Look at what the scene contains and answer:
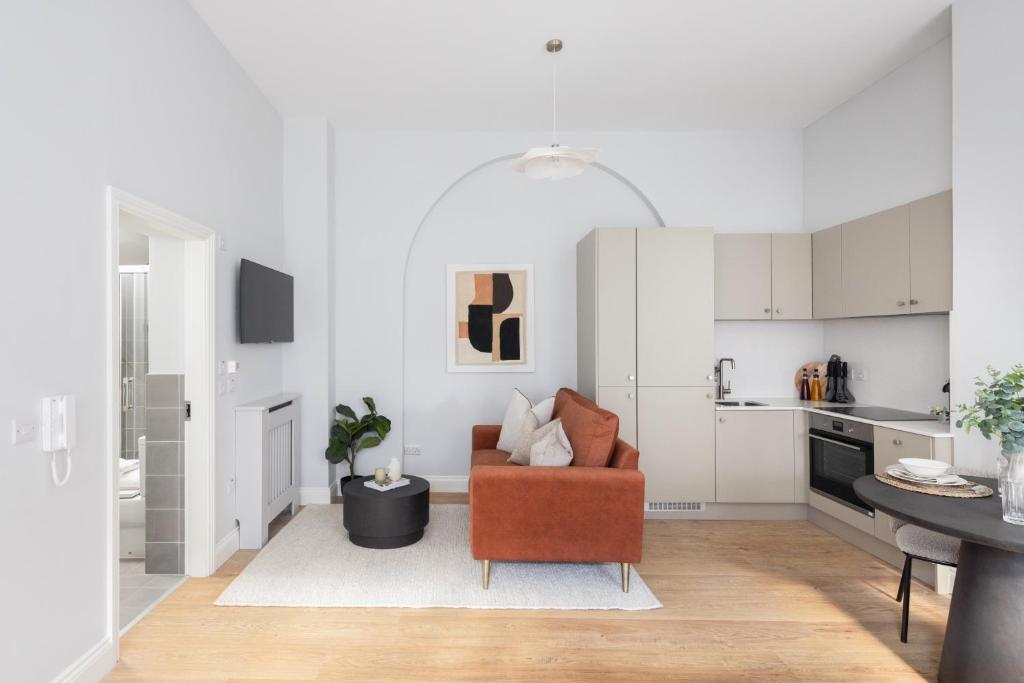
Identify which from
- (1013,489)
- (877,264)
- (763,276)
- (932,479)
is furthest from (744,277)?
(1013,489)

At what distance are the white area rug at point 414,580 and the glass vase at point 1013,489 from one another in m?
1.58

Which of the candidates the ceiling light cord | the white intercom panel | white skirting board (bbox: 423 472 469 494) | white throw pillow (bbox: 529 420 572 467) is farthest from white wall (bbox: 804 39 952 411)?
the white intercom panel

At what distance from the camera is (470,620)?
8.69 feet

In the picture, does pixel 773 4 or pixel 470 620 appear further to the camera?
pixel 773 4

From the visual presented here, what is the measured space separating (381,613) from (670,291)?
297 centimetres

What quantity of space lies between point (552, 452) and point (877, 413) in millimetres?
2380

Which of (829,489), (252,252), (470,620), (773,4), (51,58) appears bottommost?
(470,620)

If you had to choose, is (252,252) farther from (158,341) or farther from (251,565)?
(251,565)

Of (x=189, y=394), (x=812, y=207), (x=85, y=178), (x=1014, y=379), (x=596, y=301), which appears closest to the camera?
(x=1014, y=379)

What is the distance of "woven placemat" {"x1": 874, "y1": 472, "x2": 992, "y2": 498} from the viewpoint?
2.19m

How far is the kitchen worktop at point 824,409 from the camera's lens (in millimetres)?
3006

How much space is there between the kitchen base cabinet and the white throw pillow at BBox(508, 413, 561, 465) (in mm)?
949

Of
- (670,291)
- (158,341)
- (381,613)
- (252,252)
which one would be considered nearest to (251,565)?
(381,613)

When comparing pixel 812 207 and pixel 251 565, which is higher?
pixel 812 207
